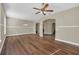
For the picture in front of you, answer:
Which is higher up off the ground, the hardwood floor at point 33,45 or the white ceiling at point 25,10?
the white ceiling at point 25,10

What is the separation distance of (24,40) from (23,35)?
123mm

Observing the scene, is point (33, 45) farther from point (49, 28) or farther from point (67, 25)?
point (67, 25)

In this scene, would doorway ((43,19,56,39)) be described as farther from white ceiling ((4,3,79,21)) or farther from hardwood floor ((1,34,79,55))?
white ceiling ((4,3,79,21))

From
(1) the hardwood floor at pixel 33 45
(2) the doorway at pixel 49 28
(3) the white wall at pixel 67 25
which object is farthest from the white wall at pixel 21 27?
(3) the white wall at pixel 67 25

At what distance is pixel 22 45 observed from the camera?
1848mm

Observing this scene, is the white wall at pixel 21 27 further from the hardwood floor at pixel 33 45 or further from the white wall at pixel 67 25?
the white wall at pixel 67 25

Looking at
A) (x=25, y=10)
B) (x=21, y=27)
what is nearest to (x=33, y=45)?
(x=21, y=27)

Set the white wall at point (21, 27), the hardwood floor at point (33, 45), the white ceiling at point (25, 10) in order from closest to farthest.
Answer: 1. the white ceiling at point (25, 10)
2. the hardwood floor at point (33, 45)
3. the white wall at point (21, 27)

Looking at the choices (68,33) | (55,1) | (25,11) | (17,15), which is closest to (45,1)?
(55,1)

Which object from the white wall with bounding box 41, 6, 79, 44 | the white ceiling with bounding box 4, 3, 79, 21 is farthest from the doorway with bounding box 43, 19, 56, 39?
the white ceiling with bounding box 4, 3, 79, 21

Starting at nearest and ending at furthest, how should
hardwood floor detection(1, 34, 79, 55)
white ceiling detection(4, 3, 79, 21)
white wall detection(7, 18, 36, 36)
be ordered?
white ceiling detection(4, 3, 79, 21) → hardwood floor detection(1, 34, 79, 55) → white wall detection(7, 18, 36, 36)

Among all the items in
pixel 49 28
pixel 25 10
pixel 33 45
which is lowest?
pixel 33 45

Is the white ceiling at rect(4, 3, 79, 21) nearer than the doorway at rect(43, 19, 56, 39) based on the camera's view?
Yes

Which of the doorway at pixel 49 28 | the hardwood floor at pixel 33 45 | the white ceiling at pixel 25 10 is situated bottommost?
the hardwood floor at pixel 33 45
